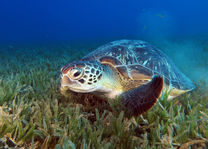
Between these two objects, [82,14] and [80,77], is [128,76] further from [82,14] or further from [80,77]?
[82,14]

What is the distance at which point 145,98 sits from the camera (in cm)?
131

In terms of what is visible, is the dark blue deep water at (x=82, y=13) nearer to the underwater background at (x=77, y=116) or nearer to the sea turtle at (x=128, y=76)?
the underwater background at (x=77, y=116)

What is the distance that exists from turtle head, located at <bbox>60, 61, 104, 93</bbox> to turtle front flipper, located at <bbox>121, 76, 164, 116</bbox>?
436 mm

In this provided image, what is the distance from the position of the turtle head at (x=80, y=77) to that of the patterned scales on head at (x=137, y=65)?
519mm

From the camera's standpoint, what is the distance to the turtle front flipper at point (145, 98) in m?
1.25

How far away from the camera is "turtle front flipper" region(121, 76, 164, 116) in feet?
4.10

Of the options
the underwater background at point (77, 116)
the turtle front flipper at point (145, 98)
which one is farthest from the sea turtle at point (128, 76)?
the underwater background at point (77, 116)

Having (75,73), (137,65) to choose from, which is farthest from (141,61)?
(75,73)

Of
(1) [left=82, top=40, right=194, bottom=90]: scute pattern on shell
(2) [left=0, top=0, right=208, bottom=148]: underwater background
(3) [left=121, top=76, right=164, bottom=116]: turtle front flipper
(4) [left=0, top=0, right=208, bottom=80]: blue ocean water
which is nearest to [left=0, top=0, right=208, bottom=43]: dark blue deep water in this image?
(4) [left=0, top=0, right=208, bottom=80]: blue ocean water

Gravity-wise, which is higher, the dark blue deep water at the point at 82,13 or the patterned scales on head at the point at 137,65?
the dark blue deep water at the point at 82,13

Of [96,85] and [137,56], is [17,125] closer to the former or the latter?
[96,85]

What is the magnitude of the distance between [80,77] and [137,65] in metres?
0.95

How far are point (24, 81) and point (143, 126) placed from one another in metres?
2.00

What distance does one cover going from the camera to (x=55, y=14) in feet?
360
